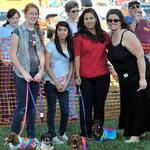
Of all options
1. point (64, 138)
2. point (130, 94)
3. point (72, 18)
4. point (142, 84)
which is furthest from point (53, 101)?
point (72, 18)

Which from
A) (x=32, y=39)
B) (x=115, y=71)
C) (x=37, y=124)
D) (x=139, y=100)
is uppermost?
(x=32, y=39)

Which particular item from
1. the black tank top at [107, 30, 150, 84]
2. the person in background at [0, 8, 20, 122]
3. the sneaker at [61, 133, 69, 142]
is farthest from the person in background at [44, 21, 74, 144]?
the person in background at [0, 8, 20, 122]

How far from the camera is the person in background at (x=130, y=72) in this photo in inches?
205

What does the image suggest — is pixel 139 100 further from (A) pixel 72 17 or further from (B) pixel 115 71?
(A) pixel 72 17

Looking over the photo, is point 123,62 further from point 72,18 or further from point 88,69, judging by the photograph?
point 72,18

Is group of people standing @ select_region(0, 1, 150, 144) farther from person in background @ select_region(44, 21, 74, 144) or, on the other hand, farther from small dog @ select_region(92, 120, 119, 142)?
small dog @ select_region(92, 120, 119, 142)

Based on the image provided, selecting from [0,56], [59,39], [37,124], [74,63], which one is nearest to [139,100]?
[74,63]

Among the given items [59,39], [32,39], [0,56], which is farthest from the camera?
[0,56]

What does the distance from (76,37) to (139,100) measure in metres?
1.19

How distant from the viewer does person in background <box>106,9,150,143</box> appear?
17.1 ft

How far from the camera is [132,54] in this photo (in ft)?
17.1

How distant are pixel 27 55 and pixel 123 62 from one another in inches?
49.4

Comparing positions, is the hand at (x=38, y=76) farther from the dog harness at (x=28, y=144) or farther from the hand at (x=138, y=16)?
the hand at (x=138, y=16)

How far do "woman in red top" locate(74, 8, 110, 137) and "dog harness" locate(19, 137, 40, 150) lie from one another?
37.7 inches
